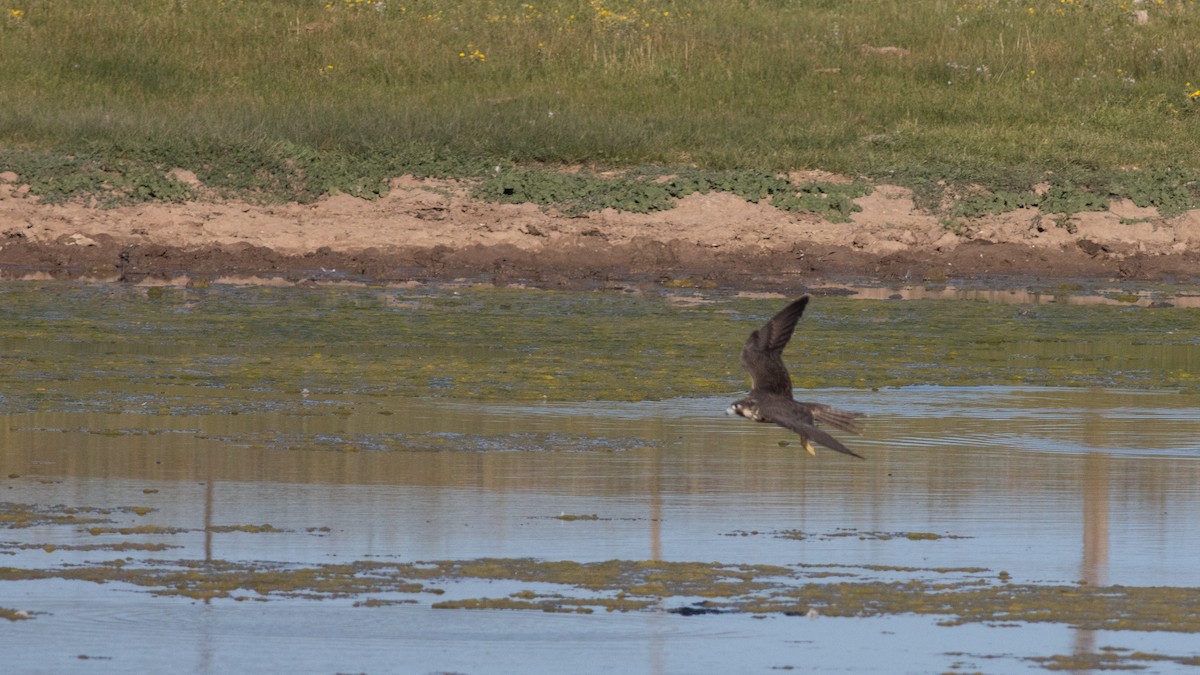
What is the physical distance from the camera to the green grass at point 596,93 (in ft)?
70.0

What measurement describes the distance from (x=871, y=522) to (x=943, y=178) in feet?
40.7

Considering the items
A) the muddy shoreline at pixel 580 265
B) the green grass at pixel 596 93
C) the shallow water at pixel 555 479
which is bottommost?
the shallow water at pixel 555 479

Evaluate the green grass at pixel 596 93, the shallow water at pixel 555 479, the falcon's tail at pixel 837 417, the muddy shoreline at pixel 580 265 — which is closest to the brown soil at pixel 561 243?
the muddy shoreline at pixel 580 265

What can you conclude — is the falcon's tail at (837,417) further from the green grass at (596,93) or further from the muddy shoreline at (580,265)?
the green grass at (596,93)

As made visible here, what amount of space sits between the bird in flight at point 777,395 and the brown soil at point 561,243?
10403mm

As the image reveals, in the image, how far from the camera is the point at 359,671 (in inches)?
275

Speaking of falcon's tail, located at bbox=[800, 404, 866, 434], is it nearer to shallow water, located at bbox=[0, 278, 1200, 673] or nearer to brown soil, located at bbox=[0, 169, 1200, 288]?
shallow water, located at bbox=[0, 278, 1200, 673]

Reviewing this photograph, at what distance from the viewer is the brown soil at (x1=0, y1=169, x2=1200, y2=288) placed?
20.1m

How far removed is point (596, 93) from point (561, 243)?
3.60m

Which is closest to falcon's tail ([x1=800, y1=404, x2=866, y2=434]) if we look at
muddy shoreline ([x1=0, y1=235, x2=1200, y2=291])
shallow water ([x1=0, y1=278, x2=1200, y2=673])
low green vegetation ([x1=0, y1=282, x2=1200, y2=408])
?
shallow water ([x1=0, y1=278, x2=1200, y2=673])

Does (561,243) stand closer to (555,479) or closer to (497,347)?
(497,347)

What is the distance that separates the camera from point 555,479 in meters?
10.6

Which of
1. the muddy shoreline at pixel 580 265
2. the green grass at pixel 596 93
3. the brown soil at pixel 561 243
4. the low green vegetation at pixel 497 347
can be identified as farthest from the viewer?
the green grass at pixel 596 93

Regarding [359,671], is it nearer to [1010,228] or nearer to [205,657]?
[205,657]
